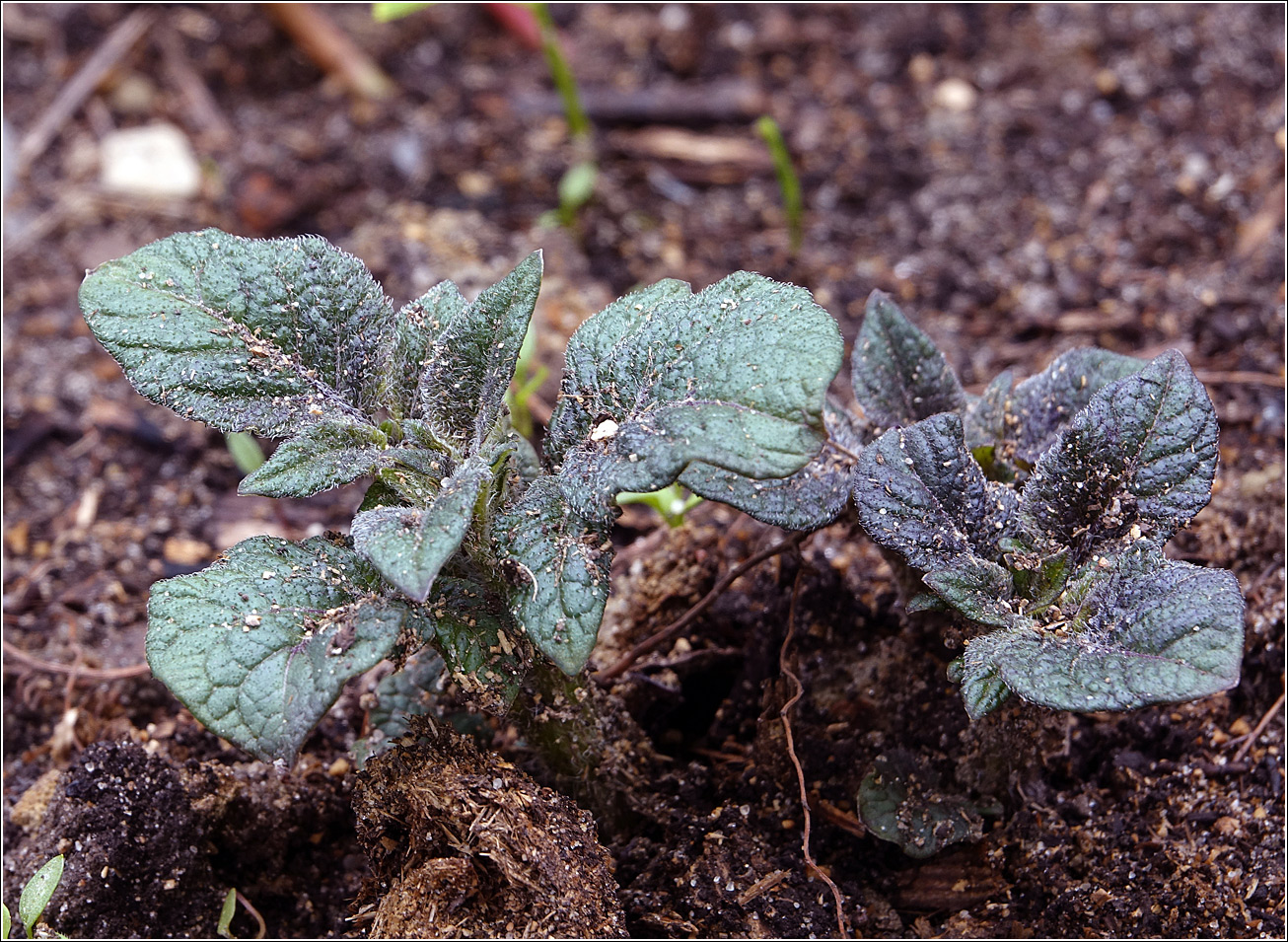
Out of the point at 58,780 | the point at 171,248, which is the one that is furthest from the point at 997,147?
the point at 58,780

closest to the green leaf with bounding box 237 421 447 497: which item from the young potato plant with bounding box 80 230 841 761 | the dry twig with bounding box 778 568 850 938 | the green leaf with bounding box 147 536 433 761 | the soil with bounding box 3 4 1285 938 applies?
the young potato plant with bounding box 80 230 841 761

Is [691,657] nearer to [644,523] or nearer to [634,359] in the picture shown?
[644,523]

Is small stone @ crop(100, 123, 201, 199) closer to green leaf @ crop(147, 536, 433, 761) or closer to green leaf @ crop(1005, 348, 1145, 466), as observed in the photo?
green leaf @ crop(147, 536, 433, 761)

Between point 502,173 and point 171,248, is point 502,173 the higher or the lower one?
the lower one

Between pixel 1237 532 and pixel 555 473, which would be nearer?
pixel 555 473

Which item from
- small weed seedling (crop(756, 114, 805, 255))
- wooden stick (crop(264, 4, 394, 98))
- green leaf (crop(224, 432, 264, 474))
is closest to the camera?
green leaf (crop(224, 432, 264, 474))

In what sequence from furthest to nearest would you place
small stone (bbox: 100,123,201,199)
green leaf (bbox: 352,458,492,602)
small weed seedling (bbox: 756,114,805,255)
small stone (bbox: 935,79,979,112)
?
small stone (bbox: 935,79,979,112), small stone (bbox: 100,123,201,199), small weed seedling (bbox: 756,114,805,255), green leaf (bbox: 352,458,492,602)
